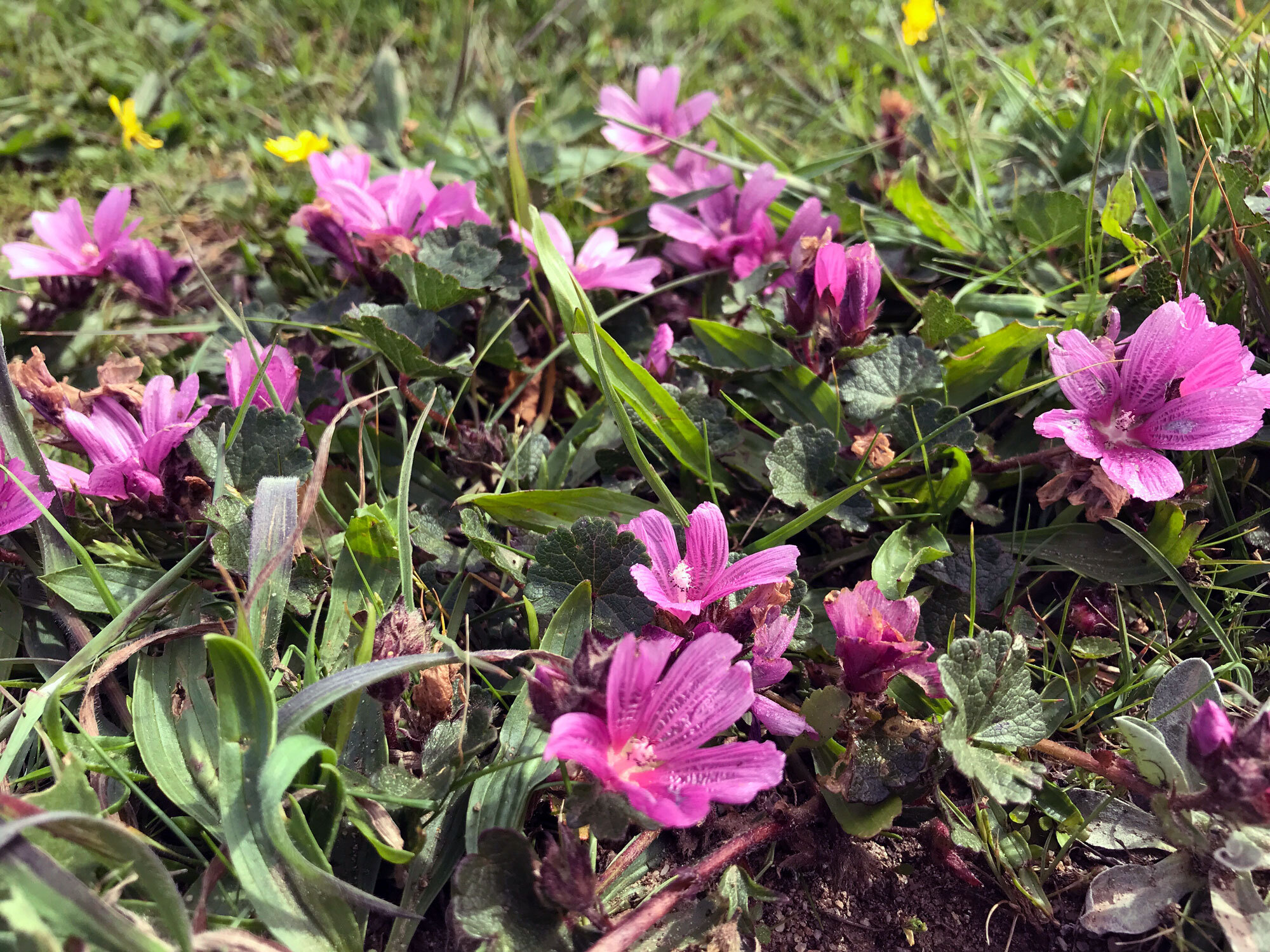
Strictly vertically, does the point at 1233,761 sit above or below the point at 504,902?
above

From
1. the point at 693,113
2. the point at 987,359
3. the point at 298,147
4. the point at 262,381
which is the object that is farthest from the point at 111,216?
the point at 987,359

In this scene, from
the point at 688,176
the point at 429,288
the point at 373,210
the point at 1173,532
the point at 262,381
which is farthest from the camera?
the point at 688,176

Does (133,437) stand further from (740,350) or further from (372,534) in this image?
(740,350)

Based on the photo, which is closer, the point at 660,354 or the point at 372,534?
the point at 372,534

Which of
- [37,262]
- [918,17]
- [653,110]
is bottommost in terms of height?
[37,262]

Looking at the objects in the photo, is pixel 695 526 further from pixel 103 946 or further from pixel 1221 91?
pixel 1221 91

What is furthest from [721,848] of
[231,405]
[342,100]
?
[342,100]
